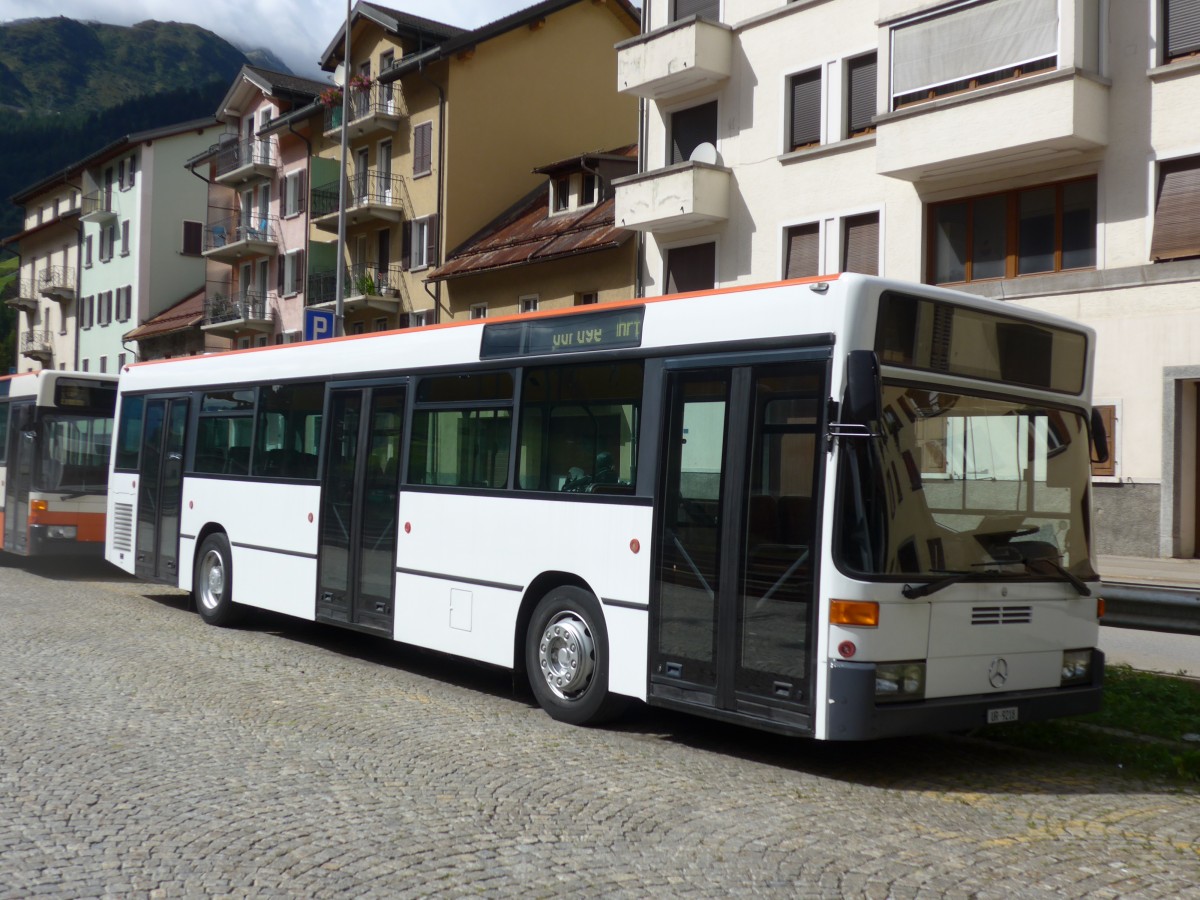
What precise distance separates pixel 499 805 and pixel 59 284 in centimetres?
7060

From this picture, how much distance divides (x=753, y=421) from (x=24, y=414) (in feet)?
49.5

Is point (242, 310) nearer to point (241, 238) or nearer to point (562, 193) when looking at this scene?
point (241, 238)

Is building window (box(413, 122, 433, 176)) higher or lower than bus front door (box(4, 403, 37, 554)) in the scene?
higher

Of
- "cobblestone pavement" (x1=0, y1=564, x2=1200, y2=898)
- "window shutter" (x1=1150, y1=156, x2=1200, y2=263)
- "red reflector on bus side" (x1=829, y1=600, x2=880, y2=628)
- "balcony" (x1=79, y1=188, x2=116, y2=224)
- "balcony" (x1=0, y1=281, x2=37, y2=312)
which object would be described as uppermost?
"balcony" (x1=79, y1=188, x2=116, y2=224)

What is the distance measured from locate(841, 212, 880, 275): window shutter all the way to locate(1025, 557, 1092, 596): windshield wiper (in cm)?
1693

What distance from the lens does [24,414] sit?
19641mm

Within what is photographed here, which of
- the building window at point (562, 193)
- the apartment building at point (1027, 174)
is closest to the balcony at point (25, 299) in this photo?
the building window at point (562, 193)

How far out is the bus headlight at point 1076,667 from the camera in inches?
303

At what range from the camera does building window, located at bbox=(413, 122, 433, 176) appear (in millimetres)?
40594

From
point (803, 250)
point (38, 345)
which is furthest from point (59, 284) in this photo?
point (803, 250)

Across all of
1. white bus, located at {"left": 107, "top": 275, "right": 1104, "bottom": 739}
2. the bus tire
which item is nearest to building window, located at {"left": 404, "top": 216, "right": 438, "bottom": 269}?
white bus, located at {"left": 107, "top": 275, "right": 1104, "bottom": 739}

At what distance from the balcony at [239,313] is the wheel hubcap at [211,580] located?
124 feet

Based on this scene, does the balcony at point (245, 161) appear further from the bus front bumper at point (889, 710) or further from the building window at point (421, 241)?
the bus front bumper at point (889, 710)

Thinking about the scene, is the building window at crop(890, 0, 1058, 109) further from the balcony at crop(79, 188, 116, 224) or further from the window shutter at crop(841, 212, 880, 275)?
the balcony at crop(79, 188, 116, 224)
